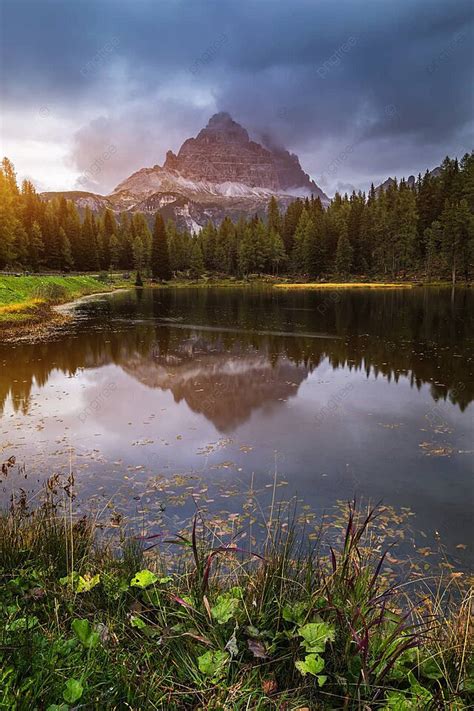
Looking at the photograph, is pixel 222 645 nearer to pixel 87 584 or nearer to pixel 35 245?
pixel 87 584

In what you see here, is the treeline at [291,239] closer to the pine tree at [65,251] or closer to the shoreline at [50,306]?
the pine tree at [65,251]

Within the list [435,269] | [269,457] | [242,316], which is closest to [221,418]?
[269,457]

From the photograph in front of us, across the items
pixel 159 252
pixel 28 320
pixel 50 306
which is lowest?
pixel 28 320

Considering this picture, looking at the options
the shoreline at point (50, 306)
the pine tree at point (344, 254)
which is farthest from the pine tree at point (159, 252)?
the pine tree at point (344, 254)

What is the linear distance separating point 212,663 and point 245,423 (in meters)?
8.56

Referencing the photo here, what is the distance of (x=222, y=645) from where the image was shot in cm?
316

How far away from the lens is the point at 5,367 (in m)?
17.5

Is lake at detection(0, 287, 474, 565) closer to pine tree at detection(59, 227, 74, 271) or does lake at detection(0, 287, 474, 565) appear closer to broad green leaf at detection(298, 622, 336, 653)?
broad green leaf at detection(298, 622, 336, 653)

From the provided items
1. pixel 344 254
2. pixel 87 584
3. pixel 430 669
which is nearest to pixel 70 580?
pixel 87 584

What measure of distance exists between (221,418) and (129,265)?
109 metres

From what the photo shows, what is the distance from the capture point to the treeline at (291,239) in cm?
7469

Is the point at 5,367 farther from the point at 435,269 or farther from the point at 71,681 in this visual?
the point at 435,269

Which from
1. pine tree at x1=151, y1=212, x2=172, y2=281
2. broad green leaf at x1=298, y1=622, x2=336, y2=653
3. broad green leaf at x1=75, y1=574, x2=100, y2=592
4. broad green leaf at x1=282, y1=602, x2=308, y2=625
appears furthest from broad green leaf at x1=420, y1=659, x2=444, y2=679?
pine tree at x1=151, y1=212, x2=172, y2=281

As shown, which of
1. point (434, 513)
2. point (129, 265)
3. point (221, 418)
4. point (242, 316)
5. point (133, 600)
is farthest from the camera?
point (129, 265)
